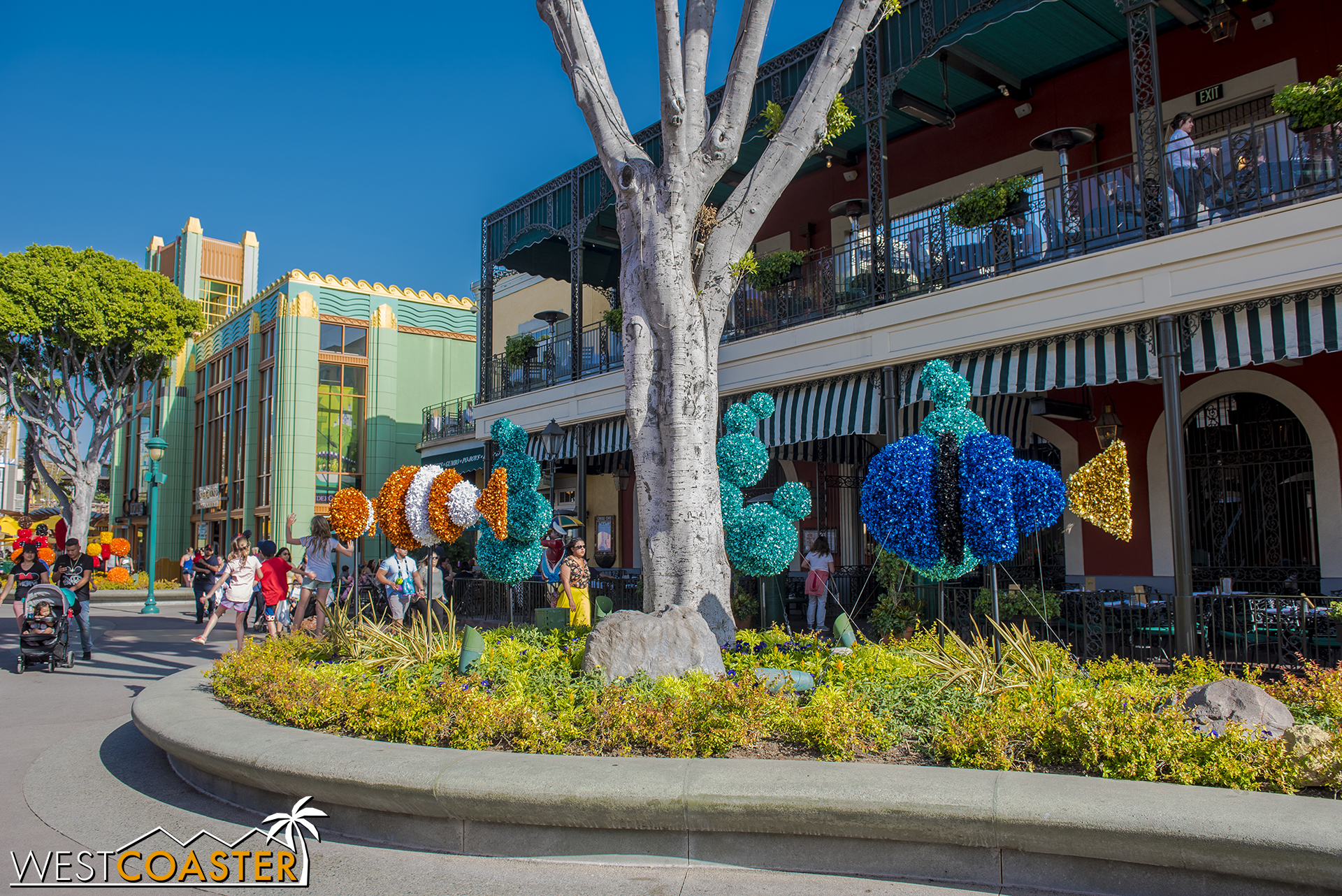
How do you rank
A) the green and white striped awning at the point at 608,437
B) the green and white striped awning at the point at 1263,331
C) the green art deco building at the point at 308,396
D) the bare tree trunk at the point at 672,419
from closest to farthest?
the bare tree trunk at the point at 672,419 → the green and white striped awning at the point at 1263,331 → the green and white striped awning at the point at 608,437 → the green art deco building at the point at 308,396

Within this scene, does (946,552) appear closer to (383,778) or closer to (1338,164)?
(383,778)

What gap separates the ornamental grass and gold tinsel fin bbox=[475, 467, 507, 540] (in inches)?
76.0

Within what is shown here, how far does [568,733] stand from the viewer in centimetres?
492

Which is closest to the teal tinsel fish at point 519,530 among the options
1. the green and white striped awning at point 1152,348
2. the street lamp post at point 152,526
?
the green and white striped awning at point 1152,348

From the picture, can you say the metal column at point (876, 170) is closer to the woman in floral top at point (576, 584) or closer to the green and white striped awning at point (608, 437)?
the woman in floral top at point (576, 584)

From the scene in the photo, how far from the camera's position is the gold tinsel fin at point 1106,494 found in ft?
19.5

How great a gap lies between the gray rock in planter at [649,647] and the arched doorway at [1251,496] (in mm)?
8118

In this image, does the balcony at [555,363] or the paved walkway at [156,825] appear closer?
the paved walkway at [156,825]

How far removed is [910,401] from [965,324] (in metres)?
1.18

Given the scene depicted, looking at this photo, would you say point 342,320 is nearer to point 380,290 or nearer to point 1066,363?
point 380,290

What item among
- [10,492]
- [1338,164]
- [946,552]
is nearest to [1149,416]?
[1338,164]

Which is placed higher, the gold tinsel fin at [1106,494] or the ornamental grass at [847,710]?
the gold tinsel fin at [1106,494]

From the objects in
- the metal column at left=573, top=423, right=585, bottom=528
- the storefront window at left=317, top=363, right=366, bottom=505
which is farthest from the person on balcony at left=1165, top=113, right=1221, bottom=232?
the storefront window at left=317, top=363, right=366, bottom=505

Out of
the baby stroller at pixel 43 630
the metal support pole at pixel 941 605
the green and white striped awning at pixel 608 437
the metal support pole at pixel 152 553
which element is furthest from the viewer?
the metal support pole at pixel 152 553
